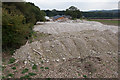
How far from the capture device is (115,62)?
6.52 meters

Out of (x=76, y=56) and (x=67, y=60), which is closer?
(x=67, y=60)

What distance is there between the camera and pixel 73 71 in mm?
5574

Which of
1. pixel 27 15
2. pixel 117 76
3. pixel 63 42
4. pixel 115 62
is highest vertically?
pixel 27 15

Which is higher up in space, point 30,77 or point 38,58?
point 38,58

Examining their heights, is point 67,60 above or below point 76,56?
below

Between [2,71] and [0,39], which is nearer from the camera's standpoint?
[2,71]

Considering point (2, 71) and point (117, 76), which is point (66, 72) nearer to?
point (117, 76)

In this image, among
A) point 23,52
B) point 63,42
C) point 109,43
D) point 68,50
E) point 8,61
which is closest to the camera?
point 8,61

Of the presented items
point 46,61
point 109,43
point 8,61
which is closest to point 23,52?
point 8,61

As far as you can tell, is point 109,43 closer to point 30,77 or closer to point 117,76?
point 117,76

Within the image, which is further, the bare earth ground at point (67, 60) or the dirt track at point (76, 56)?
the dirt track at point (76, 56)

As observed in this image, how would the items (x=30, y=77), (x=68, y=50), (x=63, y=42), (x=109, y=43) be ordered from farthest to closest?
(x=109, y=43)
(x=63, y=42)
(x=68, y=50)
(x=30, y=77)

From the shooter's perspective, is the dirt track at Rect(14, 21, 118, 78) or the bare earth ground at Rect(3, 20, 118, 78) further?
the dirt track at Rect(14, 21, 118, 78)

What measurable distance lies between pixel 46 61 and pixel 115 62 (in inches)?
166
